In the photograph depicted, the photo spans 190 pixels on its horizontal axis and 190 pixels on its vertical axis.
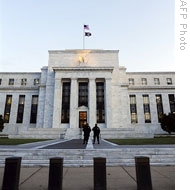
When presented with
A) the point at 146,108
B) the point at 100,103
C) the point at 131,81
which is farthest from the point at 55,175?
the point at 131,81

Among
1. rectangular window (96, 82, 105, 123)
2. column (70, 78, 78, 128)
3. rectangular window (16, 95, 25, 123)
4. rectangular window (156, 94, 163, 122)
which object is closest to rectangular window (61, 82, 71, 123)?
column (70, 78, 78, 128)

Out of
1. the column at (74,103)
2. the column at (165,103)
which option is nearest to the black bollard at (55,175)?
the column at (74,103)

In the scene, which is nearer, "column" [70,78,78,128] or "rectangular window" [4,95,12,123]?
"column" [70,78,78,128]

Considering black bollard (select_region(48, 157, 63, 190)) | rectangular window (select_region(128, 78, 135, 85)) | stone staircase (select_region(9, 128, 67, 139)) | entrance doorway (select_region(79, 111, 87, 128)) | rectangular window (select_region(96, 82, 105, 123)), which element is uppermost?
rectangular window (select_region(128, 78, 135, 85))

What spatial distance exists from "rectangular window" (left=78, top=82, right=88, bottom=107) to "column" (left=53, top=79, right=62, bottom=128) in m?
4.96

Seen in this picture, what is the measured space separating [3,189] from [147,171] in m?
4.15

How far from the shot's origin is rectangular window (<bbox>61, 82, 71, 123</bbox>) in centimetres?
4003

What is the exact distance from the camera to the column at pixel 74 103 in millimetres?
38753

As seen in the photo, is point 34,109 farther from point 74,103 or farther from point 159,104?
point 159,104

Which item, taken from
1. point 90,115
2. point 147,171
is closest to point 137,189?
point 147,171

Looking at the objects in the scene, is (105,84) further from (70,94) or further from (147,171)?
(147,171)

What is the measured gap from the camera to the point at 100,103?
4122 centimetres

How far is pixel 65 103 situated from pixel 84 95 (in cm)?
512

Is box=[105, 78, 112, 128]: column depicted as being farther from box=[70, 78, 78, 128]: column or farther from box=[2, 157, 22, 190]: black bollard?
box=[2, 157, 22, 190]: black bollard
